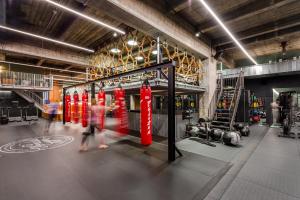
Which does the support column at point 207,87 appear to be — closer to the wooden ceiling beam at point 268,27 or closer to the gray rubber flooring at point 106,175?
the wooden ceiling beam at point 268,27

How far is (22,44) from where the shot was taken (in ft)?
25.5

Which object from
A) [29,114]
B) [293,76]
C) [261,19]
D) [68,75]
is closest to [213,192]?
[261,19]

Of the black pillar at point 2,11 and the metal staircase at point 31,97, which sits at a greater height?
the black pillar at point 2,11

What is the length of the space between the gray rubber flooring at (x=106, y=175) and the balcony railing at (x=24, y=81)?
967 centimetres

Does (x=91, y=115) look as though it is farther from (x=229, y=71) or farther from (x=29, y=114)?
(x=29, y=114)

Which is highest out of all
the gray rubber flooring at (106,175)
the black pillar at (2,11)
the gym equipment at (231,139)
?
the black pillar at (2,11)

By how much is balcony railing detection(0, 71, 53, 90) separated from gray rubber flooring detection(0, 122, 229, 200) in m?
9.67

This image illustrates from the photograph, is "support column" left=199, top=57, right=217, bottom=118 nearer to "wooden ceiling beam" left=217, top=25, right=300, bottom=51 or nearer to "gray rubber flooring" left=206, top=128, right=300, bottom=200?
"wooden ceiling beam" left=217, top=25, right=300, bottom=51

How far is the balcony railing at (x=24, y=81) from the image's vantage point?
11398mm

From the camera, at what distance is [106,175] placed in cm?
304

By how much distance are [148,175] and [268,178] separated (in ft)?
7.74

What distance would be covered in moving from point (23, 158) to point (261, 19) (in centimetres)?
1001

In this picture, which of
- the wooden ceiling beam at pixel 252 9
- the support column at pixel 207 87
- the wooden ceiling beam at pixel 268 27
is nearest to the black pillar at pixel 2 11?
the wooden ceiling beam at pixel 252 9

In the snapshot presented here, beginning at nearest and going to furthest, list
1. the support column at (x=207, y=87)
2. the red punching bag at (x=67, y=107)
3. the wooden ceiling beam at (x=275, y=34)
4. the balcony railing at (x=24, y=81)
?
the wooden ceiling beam at (x=275, y=34)
the support column at (x=207, y=87)
the red punching bag at (x=67, y=107)
the balcony railing at (x=24, y=81)
